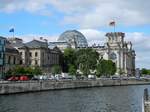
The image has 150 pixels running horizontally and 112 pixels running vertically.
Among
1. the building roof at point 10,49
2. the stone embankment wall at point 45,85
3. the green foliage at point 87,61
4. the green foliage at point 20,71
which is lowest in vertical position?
the stone embankment wall at point 45,85

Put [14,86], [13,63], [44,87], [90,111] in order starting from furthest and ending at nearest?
[13,63] → [44,87] → [14,86] → [90,111]

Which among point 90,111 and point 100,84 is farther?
point 100,84

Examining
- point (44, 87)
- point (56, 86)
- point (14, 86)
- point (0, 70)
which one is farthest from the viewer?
point (0, 70)

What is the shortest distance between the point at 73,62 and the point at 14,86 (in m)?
109

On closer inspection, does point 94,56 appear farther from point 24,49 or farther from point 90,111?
point 90,111

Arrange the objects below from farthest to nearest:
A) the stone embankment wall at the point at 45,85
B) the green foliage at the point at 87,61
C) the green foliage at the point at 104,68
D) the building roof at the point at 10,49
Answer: the green foliage at the point at 104,68 < the green foliage at the point at 87,61 < the building roof at the point at 10,49 < the stone embankment wall at the point at 45,85

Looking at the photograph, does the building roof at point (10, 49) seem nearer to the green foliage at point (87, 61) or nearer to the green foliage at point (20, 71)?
the green foliage at point (20, 71)

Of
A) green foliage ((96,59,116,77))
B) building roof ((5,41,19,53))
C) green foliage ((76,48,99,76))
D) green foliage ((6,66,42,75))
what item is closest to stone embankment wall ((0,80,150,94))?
green foliage ((6,66,42,75))

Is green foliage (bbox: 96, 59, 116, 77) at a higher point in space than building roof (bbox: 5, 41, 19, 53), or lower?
lower

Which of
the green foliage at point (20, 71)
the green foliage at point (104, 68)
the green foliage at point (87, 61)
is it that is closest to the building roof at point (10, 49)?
the green foliage at point (20, 71)

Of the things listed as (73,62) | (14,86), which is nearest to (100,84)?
(73,62)

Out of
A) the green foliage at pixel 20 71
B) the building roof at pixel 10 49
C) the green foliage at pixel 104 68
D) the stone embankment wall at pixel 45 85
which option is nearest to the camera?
the stone embankment wall at pixel 45 85

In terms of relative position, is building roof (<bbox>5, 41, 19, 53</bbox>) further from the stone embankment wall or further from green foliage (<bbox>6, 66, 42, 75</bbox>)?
the stone embankment wall

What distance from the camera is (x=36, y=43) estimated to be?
593ft
